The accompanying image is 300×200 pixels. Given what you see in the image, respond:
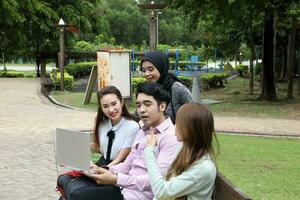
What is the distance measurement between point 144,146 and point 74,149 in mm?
457

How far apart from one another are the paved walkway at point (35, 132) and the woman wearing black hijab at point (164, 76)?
222 centimetres

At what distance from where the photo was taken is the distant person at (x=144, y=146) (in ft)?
11.9

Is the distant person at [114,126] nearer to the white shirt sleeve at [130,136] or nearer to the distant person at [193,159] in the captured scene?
the white shirt sleeve at [130,136]

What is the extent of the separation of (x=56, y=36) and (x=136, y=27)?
3886 centimetres

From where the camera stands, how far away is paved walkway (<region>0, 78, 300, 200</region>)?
6652mm

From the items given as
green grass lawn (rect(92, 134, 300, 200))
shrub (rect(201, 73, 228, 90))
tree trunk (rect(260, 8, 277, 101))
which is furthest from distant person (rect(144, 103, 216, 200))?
shrub (rect(201, 73, 228, 90))

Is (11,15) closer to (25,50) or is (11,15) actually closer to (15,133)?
(25,50)

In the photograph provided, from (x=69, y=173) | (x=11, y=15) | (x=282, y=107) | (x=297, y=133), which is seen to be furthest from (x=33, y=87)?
(x=69, y=173)

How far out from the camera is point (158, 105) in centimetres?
380

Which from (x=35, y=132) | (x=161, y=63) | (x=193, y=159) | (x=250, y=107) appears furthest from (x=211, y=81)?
(x=193, y=159)

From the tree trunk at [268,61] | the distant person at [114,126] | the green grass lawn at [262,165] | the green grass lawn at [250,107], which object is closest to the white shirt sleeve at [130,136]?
the distant person at [114,126]

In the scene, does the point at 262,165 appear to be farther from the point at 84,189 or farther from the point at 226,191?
the point at 226,191

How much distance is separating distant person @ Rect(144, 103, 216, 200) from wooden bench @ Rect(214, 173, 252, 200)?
41 millimetres

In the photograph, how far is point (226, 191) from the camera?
118 inches
